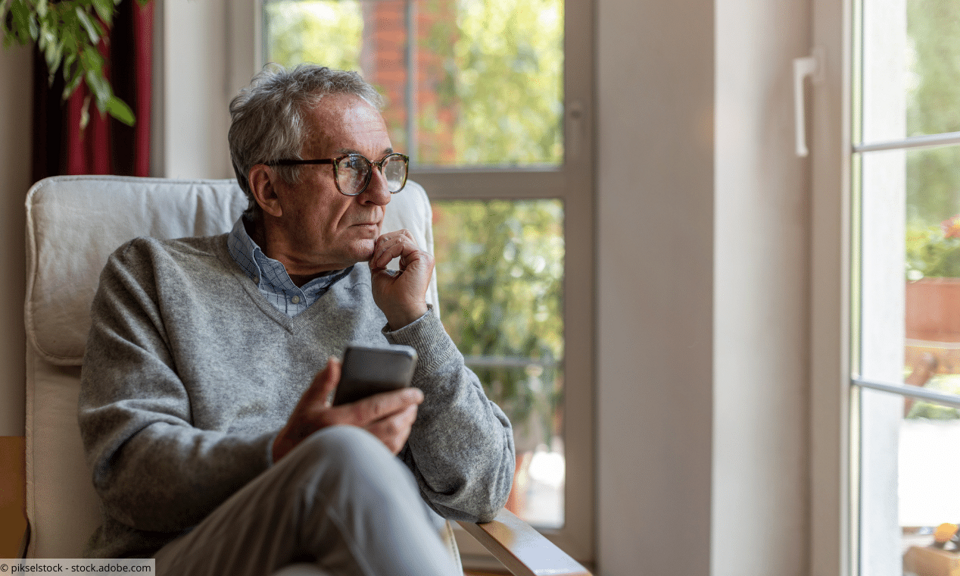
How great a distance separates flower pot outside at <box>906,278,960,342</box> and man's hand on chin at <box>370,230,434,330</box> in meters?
0.97

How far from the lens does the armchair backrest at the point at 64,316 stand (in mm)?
1288

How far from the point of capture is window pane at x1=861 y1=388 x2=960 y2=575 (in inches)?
53.2

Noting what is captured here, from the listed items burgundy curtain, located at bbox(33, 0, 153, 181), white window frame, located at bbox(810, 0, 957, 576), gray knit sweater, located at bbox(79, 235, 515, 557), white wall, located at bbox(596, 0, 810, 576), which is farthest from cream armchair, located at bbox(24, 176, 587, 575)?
white window frame, located at bbox(810, 0, 957, 576)

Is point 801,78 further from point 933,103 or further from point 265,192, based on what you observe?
point 265,192

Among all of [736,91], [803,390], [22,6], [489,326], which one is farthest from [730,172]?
[22,6]

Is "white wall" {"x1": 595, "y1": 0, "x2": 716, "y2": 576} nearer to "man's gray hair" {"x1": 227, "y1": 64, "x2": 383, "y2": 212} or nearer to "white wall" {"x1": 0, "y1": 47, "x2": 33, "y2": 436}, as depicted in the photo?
"man's gray hair" {"x1": 227, "y1": 64, "x2": 383, "y2": 212}

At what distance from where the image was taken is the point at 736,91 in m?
1.53

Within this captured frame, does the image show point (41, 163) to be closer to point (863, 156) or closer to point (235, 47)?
point (235, 47)

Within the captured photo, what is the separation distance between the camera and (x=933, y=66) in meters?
1.35

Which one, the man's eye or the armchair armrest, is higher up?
the man's eye

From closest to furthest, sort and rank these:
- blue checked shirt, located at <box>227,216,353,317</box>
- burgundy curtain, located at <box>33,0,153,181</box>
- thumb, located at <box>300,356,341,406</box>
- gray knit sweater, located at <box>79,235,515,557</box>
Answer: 1. thumb, located at <box>300,356,341,406</box>
2. gray knit sweater, located at <box>79,235,515,557</box>
3. blue checked shirt, located at <box>227,216,353,317</box>
4. burgundy curtain, located at <box>33,0,153,181</box>

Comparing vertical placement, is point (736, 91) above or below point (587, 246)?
above

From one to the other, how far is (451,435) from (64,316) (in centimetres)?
77

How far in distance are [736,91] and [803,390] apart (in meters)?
0.69
